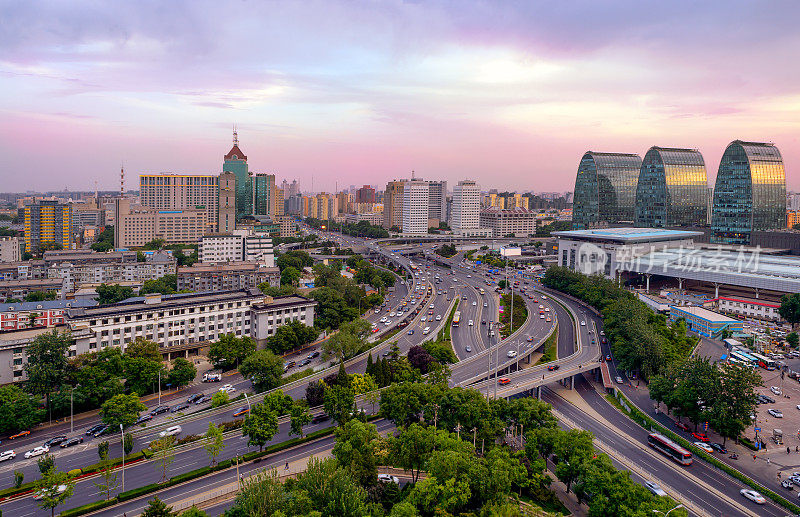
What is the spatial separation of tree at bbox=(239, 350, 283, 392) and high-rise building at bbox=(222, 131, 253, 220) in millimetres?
70232

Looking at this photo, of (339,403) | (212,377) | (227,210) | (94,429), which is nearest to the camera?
(339,403)

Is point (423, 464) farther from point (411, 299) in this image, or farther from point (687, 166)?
point (687, 166)

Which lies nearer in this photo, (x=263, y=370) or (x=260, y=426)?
(x=260, y=426)

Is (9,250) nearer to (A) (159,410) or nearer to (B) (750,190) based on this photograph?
(A) (159,410)

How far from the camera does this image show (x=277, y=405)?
19016mm

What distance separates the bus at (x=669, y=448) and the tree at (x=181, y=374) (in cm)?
1943

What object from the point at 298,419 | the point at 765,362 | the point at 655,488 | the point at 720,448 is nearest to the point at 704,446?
the point at 720,448

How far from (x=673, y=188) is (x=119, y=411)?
6286 cm

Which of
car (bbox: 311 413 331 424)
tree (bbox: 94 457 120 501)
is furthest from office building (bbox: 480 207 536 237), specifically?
tree (bbox: 94 457 120 501)

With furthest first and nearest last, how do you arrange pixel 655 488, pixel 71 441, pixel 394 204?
pixel 394 204
pixel 71 441
pixel 655 488

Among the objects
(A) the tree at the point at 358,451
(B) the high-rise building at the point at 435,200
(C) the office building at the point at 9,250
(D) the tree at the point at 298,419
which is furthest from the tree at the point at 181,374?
(B) the high-rise building at the point at 435,200

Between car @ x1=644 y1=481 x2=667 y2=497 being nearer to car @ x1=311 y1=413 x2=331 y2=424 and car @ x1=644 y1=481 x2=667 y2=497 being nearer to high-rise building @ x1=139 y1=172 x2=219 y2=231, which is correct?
car @ x1=311 y1=413 x2=331 y2=424

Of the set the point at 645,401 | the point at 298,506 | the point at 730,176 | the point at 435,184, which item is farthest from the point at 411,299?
the point at 435,184

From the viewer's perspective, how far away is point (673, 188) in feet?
208
